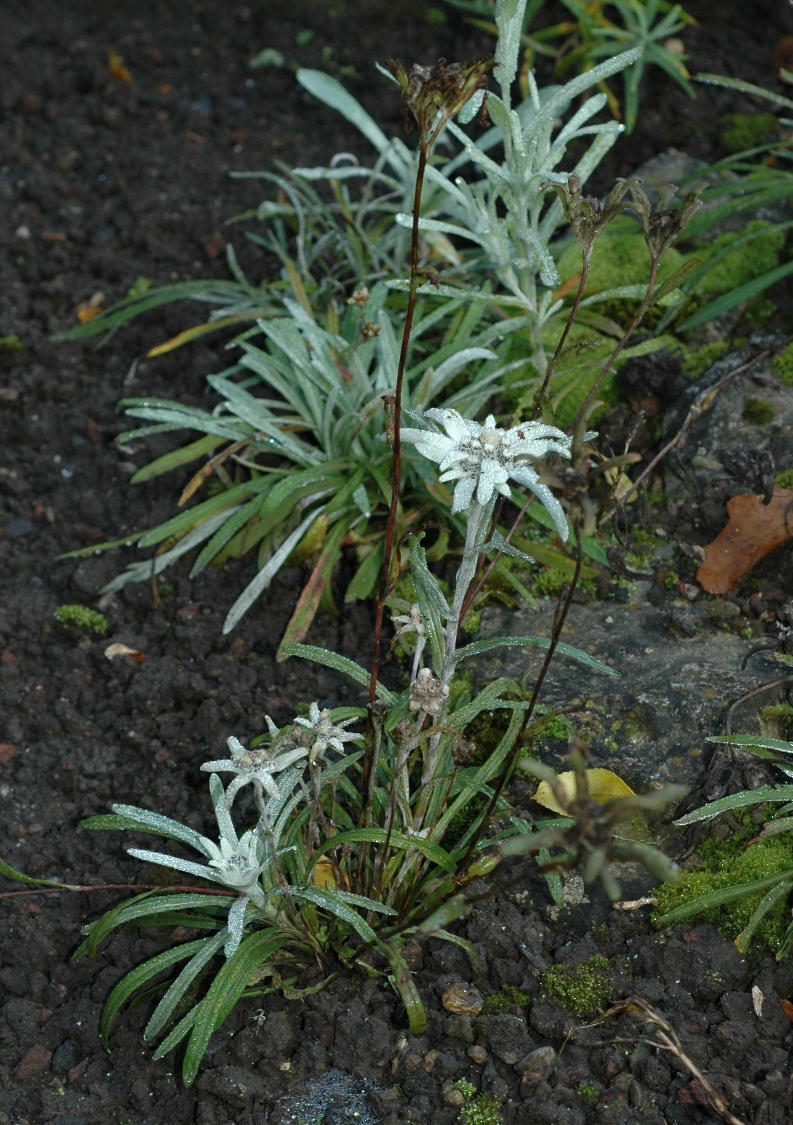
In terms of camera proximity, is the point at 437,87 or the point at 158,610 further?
the point at 158,610

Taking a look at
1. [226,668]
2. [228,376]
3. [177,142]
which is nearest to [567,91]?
[228,376]

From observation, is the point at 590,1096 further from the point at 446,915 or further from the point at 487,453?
the point at 487,453

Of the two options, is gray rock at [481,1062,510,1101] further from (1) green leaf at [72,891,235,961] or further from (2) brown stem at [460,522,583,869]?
(1) green leaf at [72,891,235,961]

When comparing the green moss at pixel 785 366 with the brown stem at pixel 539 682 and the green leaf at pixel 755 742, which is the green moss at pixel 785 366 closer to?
the green leaf at pixel 755 742

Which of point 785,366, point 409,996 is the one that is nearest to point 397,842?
point 409,996

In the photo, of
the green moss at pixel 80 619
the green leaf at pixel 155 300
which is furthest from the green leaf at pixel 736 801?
the green leaf at pixel 155 300
